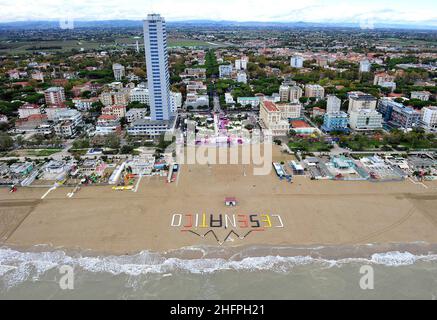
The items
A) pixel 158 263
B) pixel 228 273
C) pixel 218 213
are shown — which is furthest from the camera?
pixel 218 213

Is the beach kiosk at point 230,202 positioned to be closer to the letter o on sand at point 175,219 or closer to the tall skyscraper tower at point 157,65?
the letter o on sand at point 175,219

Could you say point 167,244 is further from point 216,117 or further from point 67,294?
point 216,117

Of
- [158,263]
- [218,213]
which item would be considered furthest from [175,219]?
[158,263]

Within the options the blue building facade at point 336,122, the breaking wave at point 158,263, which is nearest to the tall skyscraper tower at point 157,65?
the blue building facade at point 336,122

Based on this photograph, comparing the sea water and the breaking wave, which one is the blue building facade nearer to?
the sea water

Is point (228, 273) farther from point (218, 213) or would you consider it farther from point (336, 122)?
point (336, 122)

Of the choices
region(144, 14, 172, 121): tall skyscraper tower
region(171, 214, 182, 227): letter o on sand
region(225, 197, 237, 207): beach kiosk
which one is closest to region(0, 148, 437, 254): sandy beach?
region(171, 214, 182, 227): letter o on sand
